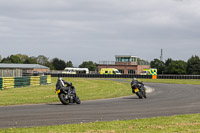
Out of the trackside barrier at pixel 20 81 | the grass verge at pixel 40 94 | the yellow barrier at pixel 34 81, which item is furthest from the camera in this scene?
the yellow barrier at pixel 34 81

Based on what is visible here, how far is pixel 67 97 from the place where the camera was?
18156 mm

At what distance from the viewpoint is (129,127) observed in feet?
34.0

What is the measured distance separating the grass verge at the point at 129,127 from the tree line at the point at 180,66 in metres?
117

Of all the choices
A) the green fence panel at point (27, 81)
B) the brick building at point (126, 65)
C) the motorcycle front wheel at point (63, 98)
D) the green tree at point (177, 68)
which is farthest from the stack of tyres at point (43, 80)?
the green tree at point (177, 68)

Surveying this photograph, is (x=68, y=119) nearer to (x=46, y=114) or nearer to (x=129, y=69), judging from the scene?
(x=46, y=114)

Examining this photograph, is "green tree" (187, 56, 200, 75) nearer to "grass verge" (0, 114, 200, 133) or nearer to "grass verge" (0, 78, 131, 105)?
"grass verge" (0, 78, 131, 105)

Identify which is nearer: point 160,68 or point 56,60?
point 160,68

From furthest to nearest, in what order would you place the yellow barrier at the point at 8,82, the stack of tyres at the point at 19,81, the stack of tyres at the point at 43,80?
the stack of tyres at the point at 43,80
the stack of tyres at the point at 19,81
the yellow barrier at the point at 8,82

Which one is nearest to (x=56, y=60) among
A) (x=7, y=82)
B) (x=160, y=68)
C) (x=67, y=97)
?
(x=160, y=68)

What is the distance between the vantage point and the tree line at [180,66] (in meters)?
132

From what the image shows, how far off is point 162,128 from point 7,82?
25.1 m

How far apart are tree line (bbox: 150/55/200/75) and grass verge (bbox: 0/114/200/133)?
4607 inches

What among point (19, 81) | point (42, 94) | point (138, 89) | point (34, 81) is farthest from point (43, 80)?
point (138, 89)

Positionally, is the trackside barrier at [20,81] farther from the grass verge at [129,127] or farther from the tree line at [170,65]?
the tree line at [170,65]
